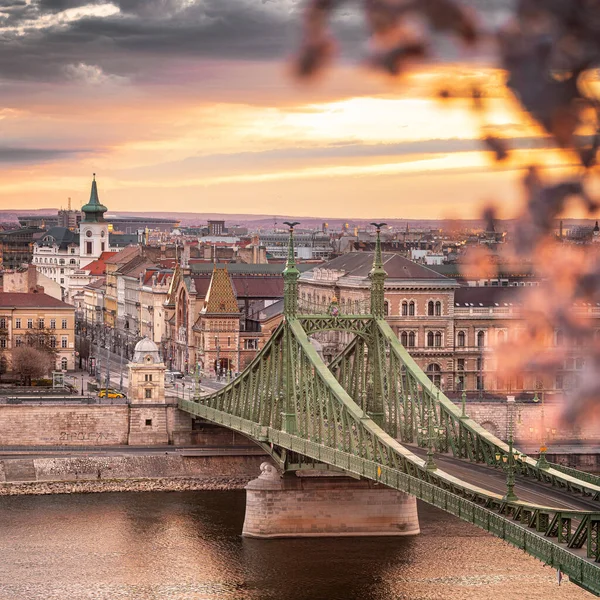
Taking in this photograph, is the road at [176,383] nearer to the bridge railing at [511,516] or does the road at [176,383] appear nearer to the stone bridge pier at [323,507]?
the stone bridge pier at [323,507]

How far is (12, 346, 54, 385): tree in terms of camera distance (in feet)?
306

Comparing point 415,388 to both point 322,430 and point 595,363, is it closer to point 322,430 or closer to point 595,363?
point 322,430

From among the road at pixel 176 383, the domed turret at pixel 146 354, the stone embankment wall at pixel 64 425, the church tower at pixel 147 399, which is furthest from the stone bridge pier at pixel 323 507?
the road at pixel 176 383

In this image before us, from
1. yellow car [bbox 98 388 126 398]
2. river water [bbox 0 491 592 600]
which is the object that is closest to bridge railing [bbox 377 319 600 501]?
river water [bbox 0 491 592 600]

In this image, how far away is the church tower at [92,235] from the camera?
186 meters

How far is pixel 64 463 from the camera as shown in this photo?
68.1 metres

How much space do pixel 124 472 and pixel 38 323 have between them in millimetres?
→ 36102

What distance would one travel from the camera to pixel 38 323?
103m

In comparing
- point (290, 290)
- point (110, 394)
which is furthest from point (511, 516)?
point (110, 394)

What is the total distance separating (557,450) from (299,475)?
72.0ft

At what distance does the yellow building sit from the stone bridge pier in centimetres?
4666

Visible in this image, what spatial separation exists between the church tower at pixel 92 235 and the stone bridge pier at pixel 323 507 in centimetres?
13030

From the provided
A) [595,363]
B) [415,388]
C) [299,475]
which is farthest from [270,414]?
[595,363]

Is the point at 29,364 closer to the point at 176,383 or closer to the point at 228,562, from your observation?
the point at 176,383
